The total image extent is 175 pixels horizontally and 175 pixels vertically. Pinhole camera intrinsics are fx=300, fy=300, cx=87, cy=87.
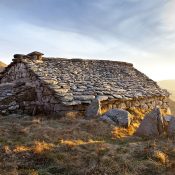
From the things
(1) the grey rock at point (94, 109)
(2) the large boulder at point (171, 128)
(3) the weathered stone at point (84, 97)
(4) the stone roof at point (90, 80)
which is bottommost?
(2) the large boulder at point (171, 128)

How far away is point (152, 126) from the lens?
11469 mm

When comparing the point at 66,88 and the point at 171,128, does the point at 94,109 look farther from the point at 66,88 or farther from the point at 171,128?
the point at 171,128

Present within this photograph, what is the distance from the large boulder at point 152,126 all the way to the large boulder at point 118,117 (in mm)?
1099

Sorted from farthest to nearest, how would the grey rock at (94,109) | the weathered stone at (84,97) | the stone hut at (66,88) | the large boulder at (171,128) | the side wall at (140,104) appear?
the side wall at (140,104) < the stone hut at (66,88) < the weathered stone at (84,97) < the grey rock at (94,109) < the large boulder at (171,128)

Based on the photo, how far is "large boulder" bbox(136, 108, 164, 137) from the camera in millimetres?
11371

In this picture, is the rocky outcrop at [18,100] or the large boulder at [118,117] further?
the rocky outcrop at [18,100]

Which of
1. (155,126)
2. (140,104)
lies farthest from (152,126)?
(140,104)

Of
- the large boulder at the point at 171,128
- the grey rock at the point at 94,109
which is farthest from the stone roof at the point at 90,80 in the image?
the large boulder at the point at 171,128

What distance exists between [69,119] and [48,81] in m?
3.16

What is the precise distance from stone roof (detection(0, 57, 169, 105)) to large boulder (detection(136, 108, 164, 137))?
3763mm

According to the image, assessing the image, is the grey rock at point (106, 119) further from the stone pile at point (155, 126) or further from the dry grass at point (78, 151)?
the stone pile at point (155, 126)

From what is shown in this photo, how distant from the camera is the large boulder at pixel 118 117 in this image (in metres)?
12.7

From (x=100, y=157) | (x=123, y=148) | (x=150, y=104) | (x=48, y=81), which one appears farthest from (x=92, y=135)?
(x=150, y=104)

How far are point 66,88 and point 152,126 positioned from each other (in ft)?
17.8
